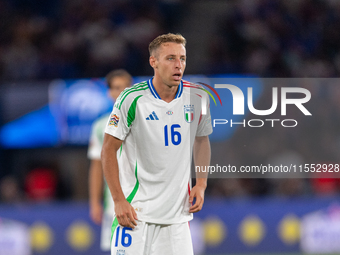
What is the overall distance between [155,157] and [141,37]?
7.87m

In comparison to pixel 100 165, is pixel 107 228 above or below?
below

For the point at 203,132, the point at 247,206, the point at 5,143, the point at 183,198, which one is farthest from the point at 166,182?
the point at 5,143

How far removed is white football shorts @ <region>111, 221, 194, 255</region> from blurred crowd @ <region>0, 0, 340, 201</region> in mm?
5983

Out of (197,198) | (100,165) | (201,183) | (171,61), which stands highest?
(171,61)

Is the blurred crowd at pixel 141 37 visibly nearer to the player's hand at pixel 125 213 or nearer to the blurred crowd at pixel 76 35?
the blurred crowd at pixel 76 35

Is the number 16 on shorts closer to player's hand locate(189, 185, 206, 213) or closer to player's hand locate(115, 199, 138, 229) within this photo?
player's hand locate(115, 199, 138, 229)

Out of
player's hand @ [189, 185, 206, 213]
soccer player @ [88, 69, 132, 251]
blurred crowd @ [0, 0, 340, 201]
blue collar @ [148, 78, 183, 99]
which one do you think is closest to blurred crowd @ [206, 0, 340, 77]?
blurred crowd @ [0, 0, 340, 201]

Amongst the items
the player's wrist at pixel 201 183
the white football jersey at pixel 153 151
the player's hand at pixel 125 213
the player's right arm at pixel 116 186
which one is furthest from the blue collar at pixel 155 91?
the player's hand at pixel 125 213

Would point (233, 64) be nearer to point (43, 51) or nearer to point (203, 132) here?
point (43, 51)

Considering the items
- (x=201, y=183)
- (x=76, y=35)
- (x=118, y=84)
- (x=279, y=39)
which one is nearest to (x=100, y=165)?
(x=118, y=84)

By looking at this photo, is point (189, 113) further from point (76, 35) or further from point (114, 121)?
point (76, 35)

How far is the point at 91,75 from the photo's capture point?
10445mm

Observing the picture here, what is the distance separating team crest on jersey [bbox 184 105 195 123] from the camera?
3.58m

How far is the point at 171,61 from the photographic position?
3.45 meters
